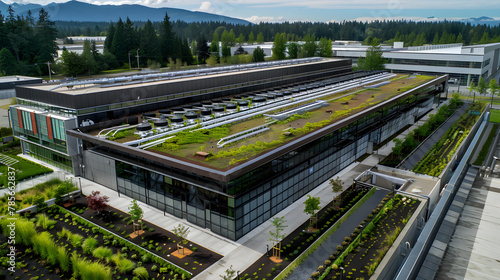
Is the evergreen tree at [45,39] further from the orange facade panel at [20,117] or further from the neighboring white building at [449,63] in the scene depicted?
the neighboring white building at [449,63]

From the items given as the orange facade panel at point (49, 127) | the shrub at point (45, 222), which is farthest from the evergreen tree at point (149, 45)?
the shrub at point (45, 222)

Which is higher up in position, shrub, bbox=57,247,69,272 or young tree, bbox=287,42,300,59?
young tree, bbox=287,42,300,59

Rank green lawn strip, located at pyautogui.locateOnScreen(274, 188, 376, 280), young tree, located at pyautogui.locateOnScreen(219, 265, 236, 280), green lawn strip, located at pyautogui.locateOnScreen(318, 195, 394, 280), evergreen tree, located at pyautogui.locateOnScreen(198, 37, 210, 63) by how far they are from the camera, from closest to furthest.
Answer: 1. young tree, located at pyautogui.locateOnScreen(219, 265, 236, 280)
2. green lawn strip, located at pyautogui.locateOnScreen(318, 195, 394, 280)
3. green lawn strip, located at pyautogui.locateOnScreen(274, 188, 376, 280)
4. evergreen tree, located at pyautogui.locateOnScreen(198, 37, 210, 63)

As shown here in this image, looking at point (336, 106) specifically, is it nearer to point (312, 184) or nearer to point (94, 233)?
point (312, 184)

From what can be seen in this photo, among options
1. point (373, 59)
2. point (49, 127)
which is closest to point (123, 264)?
point (49, 127)

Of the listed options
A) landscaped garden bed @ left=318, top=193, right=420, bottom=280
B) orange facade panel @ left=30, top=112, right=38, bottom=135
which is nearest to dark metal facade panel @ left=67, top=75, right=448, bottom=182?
orange facade panel @ left=30, top=112, right=38, bottom=135

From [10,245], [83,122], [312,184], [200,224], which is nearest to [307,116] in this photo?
[312,184]

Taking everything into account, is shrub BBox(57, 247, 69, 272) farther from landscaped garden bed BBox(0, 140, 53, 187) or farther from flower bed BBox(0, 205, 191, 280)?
landscaped garden bed BBox(0, 140, 53, 187)

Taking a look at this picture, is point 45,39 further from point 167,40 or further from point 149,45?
point 167,40
